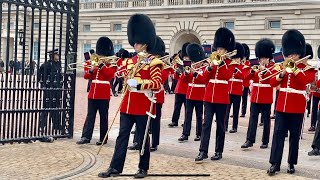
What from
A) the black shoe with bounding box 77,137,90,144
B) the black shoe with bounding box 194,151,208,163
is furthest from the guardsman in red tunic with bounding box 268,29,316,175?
the black shoe with bounding box 77,137,90,144

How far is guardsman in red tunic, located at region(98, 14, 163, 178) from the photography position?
603cm

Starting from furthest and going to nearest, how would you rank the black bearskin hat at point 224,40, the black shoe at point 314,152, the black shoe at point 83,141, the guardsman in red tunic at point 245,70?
1. the guardsman in red tunic at point 245,70
2. the black shoe at point 83,141
3. the black shoe at point 314,152
4. the black bearskin hat at point 224,40

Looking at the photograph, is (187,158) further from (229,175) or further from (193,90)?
(193,90)

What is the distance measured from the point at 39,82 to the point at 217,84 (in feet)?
9.51

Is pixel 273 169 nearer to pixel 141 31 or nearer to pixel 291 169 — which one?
pixel 291 169

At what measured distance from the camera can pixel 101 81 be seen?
8.27 metres

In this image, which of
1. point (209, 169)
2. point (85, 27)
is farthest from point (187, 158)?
point (85, 27)

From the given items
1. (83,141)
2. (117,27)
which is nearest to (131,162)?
(83,141)

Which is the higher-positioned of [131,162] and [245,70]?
[245,70]

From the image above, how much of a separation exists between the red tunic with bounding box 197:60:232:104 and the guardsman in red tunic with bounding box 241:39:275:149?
4.20ft

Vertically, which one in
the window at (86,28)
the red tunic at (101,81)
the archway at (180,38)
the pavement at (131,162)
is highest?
the window at (86,28)

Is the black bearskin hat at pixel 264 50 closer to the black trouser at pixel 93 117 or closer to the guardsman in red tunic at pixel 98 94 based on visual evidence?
the guardsman in red tunic at pixel 98 94

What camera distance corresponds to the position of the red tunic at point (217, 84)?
725cm

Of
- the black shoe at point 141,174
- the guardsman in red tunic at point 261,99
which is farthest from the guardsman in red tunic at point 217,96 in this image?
the black shoe at point 141,174
